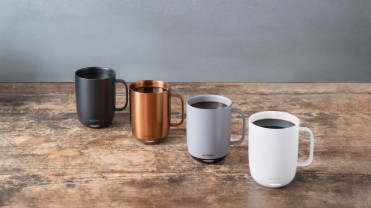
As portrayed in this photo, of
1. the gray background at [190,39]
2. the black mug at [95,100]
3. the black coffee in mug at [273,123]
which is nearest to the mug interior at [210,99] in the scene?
the black coffee in mug at [273,123]

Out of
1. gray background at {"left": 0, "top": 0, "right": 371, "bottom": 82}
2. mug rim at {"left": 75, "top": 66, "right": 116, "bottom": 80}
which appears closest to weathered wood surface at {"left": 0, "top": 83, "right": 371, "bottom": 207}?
mug rim at {"left": 75, "top": 66, "right": 116, "bottom": 80}

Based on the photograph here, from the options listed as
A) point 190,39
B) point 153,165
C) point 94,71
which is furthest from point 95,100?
point 190,39

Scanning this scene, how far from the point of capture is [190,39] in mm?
2721

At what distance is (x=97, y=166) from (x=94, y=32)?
1.89 meters

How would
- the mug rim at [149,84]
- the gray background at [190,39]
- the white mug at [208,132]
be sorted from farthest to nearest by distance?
the gray background at [190,39], the mug rim at [149,84], the white mug at [208,132]

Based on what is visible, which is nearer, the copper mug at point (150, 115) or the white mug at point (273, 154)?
the white mug at point (273, 154)

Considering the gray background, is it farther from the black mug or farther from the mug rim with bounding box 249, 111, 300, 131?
the mug rim with bounding box 249, 111, 300, 131

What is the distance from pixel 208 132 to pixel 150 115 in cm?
16

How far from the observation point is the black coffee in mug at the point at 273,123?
35.3 inches

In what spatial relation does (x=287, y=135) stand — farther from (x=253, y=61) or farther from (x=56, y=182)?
(x=253, y=61)

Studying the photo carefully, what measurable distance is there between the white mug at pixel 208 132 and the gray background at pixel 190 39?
5.88 feet

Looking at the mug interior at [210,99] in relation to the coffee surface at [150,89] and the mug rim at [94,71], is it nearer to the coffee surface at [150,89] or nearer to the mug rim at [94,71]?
the coffee surface at [150,89]

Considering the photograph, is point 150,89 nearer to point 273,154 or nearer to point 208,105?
point 208,105

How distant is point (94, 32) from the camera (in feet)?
8.92
